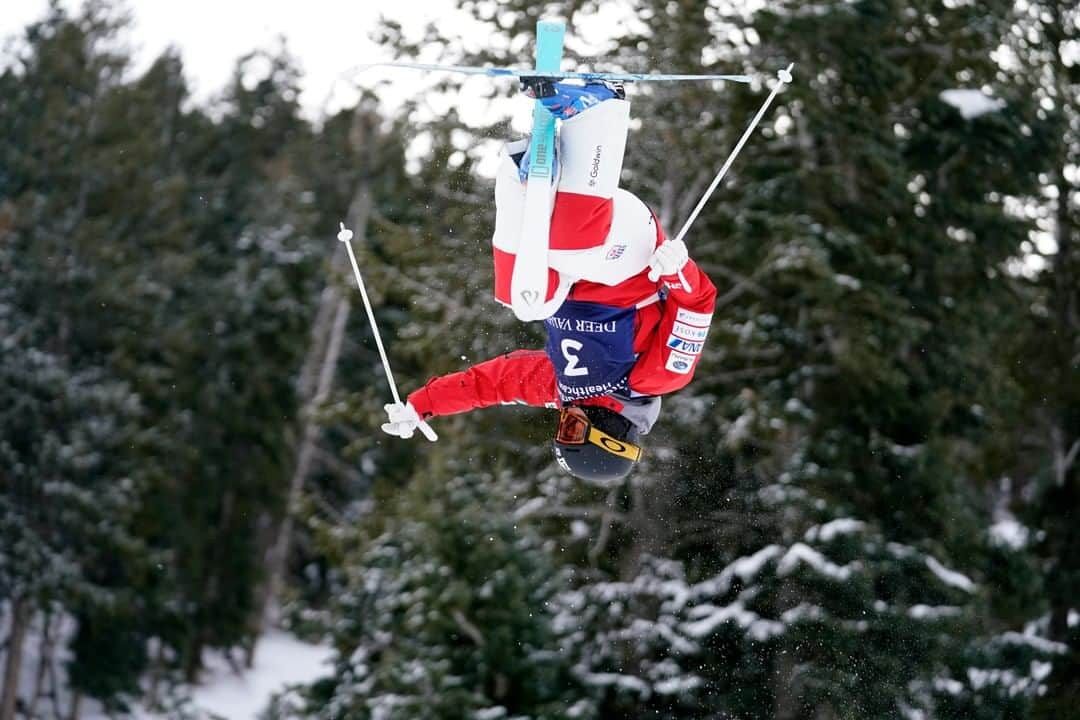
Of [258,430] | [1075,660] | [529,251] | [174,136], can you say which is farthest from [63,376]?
[529,251]

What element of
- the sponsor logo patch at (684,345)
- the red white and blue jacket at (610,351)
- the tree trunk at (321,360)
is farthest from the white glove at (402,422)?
the tree trunk at (321,360)

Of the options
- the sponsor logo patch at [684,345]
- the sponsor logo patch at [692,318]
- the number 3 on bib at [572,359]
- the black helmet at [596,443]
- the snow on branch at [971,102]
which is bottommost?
the snow on branch at [971,102]

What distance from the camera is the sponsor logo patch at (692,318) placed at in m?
5.20

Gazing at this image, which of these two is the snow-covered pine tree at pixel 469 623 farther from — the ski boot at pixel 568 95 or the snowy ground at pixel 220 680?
the snowy ground at pixel 220 680

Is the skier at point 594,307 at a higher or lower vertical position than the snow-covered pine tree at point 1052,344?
higher

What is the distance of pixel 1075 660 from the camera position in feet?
44.0

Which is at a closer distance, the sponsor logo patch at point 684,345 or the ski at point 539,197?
the ski at point 539,197

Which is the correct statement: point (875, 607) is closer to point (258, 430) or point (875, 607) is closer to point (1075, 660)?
point (1075, 660)

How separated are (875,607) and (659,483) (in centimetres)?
208

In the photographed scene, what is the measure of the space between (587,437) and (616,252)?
0.85 metres

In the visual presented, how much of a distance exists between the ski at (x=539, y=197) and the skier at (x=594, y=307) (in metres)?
0.07

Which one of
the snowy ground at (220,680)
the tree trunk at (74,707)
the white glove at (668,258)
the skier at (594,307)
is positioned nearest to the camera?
the skier at (594,307)

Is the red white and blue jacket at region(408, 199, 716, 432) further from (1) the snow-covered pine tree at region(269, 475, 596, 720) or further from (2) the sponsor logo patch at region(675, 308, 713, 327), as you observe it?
(1) the snow-covered pine tree at region(269, 475, 596, 720)

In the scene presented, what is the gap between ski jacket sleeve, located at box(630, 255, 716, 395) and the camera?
515 centimetres
